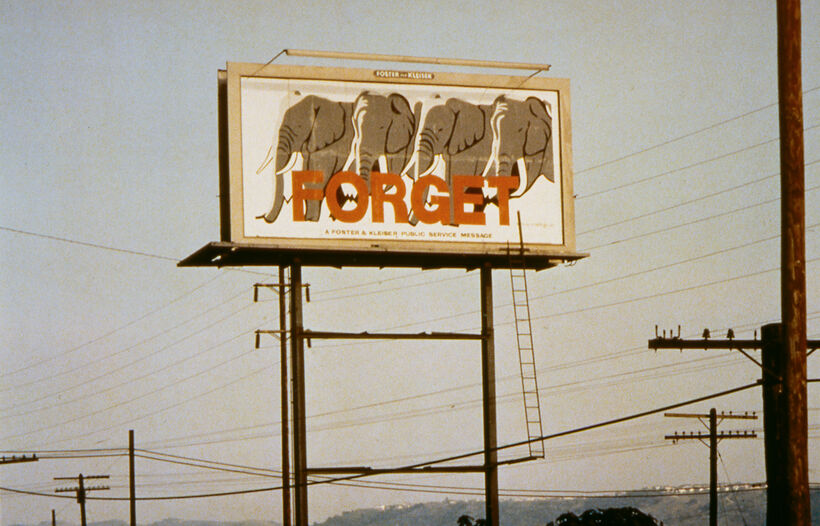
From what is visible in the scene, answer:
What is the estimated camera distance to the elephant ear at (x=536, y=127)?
30.4m

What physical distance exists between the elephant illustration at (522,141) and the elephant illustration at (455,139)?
20 cm

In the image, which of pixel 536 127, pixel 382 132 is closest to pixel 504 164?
pixel 536 127

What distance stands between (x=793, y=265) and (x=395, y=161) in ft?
46.3

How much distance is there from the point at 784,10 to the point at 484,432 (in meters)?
14.9

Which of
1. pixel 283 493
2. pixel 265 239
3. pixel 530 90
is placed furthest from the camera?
pixel 283 493

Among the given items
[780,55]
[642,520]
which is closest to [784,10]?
[780,55]

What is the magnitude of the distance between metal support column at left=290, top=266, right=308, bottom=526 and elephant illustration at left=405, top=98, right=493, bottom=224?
3313mm

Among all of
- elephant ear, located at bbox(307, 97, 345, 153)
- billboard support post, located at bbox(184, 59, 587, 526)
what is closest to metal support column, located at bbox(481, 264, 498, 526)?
billboard support post, located at bbox(184, 59, 587, 526)

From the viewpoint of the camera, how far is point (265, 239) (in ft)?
92.8

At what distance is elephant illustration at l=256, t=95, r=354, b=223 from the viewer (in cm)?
2864

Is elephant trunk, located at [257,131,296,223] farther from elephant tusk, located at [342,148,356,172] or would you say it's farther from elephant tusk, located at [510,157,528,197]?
elephant tusk, located at [510,157,528,197]

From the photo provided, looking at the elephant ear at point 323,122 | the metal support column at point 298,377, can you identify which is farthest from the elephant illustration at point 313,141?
the metal support column at point 298,377

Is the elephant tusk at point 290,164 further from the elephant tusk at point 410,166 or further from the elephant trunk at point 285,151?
the elephant tusk at point 410,166

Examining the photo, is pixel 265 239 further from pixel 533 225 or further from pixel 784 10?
pixel 784 10
